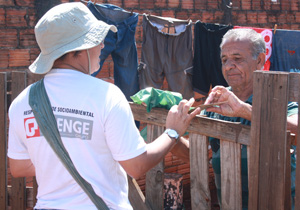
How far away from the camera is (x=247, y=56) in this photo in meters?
2.25

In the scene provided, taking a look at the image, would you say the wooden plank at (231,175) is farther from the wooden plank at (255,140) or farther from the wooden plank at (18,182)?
the wooden plank at (18,182)

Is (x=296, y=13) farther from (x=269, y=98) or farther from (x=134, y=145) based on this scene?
(x=134, y=145)

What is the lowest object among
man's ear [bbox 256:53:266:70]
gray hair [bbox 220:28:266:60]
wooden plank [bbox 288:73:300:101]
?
wooden plank [bbox 288:73:300:101]

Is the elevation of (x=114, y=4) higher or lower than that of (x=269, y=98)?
higher

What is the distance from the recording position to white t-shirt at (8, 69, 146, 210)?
134 centimetres

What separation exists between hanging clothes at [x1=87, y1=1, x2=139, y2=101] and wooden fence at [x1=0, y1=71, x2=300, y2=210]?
5.42 feet

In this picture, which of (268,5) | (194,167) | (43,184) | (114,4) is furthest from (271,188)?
(268,5)

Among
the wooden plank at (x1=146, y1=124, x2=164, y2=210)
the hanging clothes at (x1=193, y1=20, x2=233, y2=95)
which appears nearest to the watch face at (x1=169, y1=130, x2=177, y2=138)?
the wooden plank at (x1=146, y1=124, x2=164, y2=210)

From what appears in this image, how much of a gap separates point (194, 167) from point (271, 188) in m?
0.52

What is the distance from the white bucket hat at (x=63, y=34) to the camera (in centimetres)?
144

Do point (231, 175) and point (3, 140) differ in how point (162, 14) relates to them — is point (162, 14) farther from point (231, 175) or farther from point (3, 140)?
point (231, 175)

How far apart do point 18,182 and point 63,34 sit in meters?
1.75

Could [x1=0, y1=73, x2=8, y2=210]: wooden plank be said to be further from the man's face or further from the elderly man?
the man's face

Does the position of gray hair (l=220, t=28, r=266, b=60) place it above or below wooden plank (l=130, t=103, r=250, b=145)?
above
